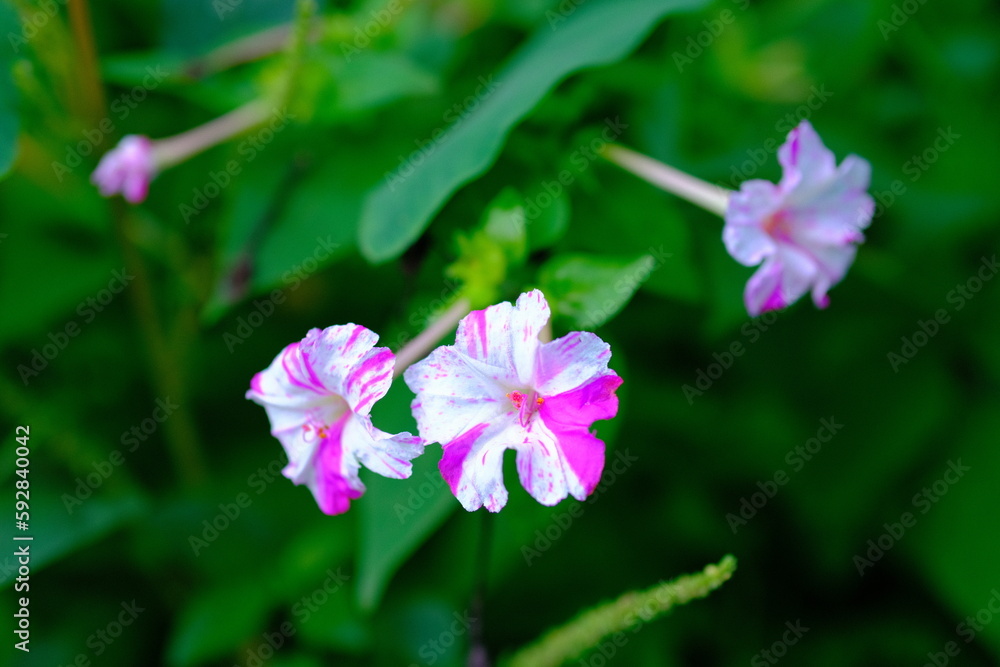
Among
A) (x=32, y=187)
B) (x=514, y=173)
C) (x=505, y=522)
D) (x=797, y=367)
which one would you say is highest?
(x=514, y=173)

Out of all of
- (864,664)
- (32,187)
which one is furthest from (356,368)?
(864,664)

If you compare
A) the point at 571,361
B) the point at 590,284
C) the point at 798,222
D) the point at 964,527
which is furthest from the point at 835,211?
the point at 964,527

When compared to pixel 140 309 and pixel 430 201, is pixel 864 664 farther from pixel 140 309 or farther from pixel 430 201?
pixel 140 309

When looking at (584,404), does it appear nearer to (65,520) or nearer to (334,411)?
(334,411)

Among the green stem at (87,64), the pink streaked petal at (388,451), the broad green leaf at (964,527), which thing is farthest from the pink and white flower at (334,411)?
the broad green leaf at (964,527)

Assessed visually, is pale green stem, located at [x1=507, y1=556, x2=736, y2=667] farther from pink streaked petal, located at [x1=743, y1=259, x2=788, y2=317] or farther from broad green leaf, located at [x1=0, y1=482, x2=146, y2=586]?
broad green leaf, located at [x1=0, y1=482, x2=146, y2=586]

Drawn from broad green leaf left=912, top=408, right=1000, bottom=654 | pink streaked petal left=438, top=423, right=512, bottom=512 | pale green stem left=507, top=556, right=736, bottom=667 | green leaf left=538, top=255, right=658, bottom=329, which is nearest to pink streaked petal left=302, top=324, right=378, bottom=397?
pink streaked petal left=438, top=423, right=512, bottom=512
